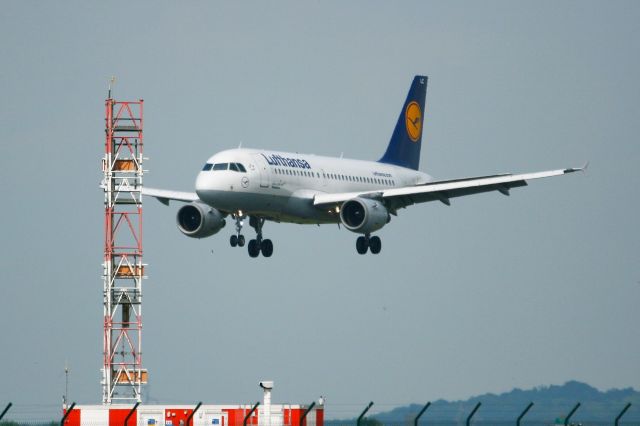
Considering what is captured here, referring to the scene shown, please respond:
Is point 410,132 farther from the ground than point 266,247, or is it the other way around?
point 410,132

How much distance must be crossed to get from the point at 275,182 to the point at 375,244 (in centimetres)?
911

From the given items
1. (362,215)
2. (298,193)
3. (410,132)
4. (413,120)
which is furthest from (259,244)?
(413,120)

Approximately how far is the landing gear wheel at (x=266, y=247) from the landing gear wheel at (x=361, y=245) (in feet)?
16.1

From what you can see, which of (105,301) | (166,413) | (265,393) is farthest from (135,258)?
(265,393)

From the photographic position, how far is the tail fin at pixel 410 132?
96.4 m

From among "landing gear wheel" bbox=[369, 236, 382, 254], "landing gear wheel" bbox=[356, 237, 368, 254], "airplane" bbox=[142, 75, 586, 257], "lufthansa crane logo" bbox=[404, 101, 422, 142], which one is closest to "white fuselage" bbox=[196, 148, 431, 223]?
"airplane" bbox=[142, 75, 586, 257]

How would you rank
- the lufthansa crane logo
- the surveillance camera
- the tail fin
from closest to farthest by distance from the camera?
the surveillance camera
the tail fin
the lufthansa crane logo

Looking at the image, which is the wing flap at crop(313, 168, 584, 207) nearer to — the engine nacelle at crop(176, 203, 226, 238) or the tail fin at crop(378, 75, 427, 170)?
the engine nacelle at crop(176, 203, 226, 238)

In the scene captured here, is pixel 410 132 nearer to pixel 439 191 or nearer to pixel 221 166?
pixel 439 191

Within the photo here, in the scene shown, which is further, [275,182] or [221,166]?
[275,182]

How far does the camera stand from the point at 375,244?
84062mm

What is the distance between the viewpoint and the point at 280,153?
79750mm

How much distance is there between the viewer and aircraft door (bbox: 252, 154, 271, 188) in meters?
76.4

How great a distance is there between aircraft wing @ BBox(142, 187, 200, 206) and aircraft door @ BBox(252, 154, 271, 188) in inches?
370
